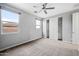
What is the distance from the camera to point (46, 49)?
169cm

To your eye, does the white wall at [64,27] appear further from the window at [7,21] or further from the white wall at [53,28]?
the window at [7,21]

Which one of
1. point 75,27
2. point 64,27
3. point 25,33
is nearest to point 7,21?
point 25,33

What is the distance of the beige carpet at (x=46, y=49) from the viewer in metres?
1.61

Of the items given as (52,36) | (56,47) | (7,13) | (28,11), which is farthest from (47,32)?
(7,13)

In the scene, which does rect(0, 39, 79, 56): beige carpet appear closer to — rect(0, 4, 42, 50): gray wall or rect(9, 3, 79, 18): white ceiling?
rect(0, 4, 42, 50): gray wall

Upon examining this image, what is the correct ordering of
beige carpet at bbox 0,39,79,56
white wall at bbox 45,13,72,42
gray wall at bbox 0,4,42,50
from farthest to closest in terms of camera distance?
gray wall at bbox 0,4,42,50 < white wall at bbox 45,13,72,42 < beige carpet at bbox 0,39,79,56

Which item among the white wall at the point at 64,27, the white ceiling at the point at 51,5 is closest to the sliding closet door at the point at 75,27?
the white wall at the point at 64,27

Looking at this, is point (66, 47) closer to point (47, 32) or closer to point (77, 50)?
point (77, 50)

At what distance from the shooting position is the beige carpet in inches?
63.5

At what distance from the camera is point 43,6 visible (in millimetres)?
1672

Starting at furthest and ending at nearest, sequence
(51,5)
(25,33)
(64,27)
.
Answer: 1. (25,33)
2. (64,27)
3. (51,5)

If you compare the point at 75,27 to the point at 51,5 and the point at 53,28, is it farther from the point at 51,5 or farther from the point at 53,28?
the point at 51,5

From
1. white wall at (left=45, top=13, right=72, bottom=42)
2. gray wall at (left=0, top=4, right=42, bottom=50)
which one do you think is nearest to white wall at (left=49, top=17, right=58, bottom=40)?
white wall at (left=45, top=13, right=72, bottom=42)

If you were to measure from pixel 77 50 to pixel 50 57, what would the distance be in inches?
23.2
